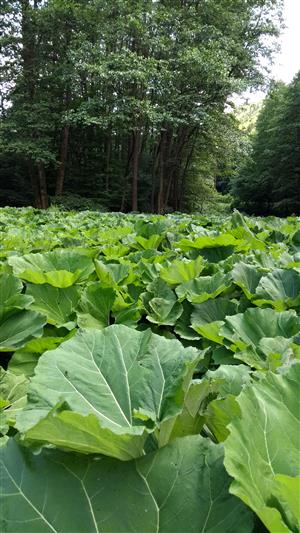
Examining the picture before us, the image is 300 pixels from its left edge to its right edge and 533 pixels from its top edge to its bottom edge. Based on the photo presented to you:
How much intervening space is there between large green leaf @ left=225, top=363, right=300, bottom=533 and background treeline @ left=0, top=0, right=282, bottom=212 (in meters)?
20.3

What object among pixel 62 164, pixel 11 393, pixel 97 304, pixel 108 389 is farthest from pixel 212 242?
pixel 62 164

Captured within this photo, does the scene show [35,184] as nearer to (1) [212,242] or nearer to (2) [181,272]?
(1) [212,242]

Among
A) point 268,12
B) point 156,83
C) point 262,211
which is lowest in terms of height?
point 262,211

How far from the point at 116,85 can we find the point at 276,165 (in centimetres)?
1663

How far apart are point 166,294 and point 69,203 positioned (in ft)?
79.2

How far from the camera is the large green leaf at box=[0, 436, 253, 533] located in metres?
0.55

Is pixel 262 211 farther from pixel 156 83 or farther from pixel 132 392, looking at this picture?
pixel 132 392

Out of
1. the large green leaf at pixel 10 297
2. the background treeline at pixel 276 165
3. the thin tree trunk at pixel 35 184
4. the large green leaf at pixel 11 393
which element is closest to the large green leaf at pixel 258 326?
the large green leaf at pixel 11 393

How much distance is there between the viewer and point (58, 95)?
25.9m

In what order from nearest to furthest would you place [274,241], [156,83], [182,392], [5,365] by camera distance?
1. [182,392]
2. [5,365]
3. [274,241]
4. [156,83]

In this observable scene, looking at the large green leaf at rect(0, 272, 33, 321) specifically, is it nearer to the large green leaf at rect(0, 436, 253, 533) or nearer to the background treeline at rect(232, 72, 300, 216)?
the large green leaf at rect(0, 436, 253, 533)

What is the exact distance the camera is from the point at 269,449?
0.59 metres

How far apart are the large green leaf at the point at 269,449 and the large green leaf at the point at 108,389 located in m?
0.11

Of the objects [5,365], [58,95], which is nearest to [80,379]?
[5,365]
